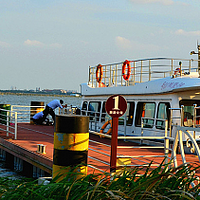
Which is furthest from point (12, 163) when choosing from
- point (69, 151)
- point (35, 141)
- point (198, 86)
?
point (69, 151)

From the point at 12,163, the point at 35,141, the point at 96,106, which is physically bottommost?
the point at 12,163

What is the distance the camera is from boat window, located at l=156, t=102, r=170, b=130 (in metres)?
13.4

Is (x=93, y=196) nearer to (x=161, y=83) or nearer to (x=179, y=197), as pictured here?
(x=179, y=197)

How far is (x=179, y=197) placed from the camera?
4324 millimetres

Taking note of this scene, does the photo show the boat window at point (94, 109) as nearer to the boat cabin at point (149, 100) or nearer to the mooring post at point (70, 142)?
the boat cabin at point (149, 100)

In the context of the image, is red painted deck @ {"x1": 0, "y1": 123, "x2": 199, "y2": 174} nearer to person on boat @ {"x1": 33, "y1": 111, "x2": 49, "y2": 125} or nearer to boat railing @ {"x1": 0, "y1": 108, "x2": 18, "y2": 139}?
boat railing @ {"x1": 0, "y1": 108, "x2": 18, "y2": 139}

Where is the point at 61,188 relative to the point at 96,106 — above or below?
below

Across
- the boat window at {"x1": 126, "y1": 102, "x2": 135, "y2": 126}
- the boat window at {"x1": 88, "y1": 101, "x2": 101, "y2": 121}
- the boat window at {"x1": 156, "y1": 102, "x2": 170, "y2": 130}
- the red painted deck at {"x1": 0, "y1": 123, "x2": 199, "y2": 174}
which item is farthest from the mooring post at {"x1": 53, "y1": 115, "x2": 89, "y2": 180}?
the boat window at {"x1": 88, "y1": 101, "x2": 101, "y2": 121}

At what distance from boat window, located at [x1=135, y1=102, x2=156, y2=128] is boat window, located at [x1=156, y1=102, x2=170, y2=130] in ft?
0.98

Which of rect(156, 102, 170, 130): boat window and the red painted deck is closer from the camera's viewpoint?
the red painted deck

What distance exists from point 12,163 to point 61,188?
11.1 m

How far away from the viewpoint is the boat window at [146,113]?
1421 cm

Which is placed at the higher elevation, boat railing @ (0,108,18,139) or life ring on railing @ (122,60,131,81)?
life ring on railing @ (122,60,131,81)

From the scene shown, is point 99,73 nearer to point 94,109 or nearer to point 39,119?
point 94,109
